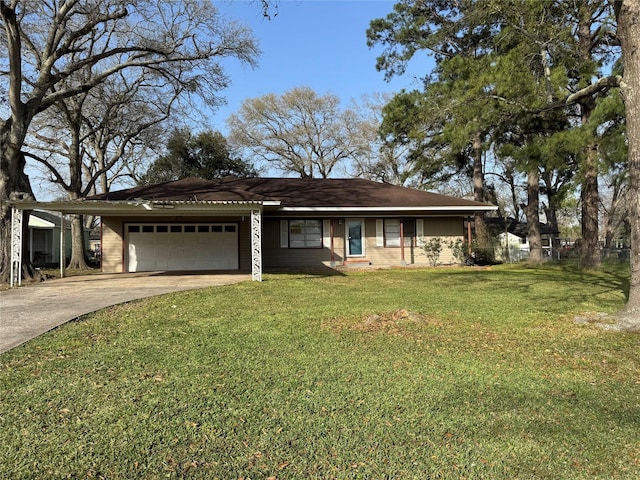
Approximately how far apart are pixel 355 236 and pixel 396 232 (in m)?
1.74

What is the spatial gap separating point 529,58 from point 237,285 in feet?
29.9

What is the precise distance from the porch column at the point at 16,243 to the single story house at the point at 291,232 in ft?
11.7

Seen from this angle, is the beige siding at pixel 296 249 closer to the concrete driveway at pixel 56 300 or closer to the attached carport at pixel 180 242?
the attached carport at pixel 180 242

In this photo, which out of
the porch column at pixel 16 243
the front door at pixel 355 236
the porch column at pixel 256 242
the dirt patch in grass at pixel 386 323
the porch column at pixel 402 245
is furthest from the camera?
the front door at pixel 355 236

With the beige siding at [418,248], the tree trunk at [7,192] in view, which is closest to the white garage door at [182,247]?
the tree trunk at [7,192]

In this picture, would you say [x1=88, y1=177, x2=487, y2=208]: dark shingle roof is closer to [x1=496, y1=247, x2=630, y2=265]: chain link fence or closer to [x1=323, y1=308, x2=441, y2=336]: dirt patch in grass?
[x1=496, y1=247, x2=630, y2=265]: chain link fence

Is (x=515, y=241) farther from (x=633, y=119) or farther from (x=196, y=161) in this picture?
(x=633, y=119)

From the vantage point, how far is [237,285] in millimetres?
11266

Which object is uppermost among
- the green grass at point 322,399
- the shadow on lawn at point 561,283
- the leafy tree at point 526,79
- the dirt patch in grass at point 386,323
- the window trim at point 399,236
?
the leafy tree at point 526,79

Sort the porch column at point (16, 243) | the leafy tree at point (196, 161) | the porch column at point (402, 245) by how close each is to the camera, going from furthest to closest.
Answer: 1. the leafy tree at point (196, 161)
2. the porch column at point (402, 245)
3. the porch column at point (16, 243)

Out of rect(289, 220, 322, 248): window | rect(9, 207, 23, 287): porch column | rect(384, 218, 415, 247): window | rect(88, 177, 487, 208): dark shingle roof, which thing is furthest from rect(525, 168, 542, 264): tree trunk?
rect(9, 207, 23, 287): porch column

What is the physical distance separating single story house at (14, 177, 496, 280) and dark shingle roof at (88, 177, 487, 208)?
1.7 inches

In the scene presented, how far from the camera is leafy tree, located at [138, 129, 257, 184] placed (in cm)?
3197

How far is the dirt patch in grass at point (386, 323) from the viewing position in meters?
6.14
